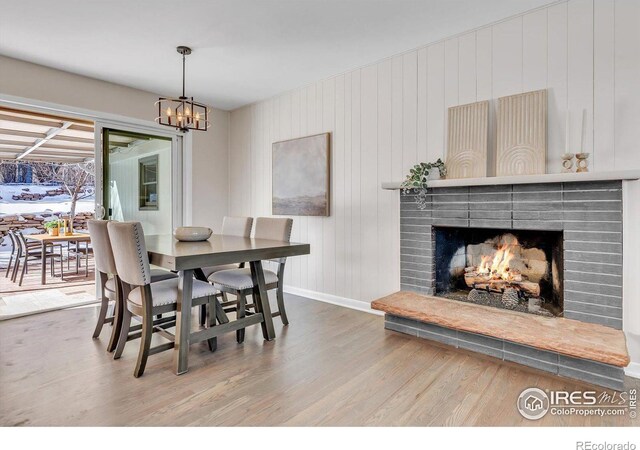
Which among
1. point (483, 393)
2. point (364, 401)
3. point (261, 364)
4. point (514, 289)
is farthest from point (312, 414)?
point (514, 289)

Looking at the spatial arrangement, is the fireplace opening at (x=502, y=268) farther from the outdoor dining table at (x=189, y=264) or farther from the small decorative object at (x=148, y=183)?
the small decorative object at (x=148, y=183)

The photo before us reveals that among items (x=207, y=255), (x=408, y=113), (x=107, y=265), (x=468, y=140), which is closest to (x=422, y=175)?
(x=468, y=140)

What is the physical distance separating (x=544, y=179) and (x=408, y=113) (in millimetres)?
1397

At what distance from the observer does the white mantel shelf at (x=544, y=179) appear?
2.13 meters

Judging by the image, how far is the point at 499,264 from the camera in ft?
9.94

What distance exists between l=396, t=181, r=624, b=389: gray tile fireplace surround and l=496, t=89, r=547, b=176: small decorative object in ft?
0.49

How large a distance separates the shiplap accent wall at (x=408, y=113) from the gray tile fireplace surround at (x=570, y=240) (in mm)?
241

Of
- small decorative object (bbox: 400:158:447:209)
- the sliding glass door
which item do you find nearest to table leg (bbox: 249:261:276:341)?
small decorative object (bbox: 400:158:447:209)

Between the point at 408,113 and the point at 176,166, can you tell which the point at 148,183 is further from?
the point at 408,113

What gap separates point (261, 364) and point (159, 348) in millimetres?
676

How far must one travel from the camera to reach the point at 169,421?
1756mm

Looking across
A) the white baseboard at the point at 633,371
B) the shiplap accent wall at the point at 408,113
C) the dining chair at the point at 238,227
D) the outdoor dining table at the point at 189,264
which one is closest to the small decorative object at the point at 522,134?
the shiplap accent wall at the point at 408,113
